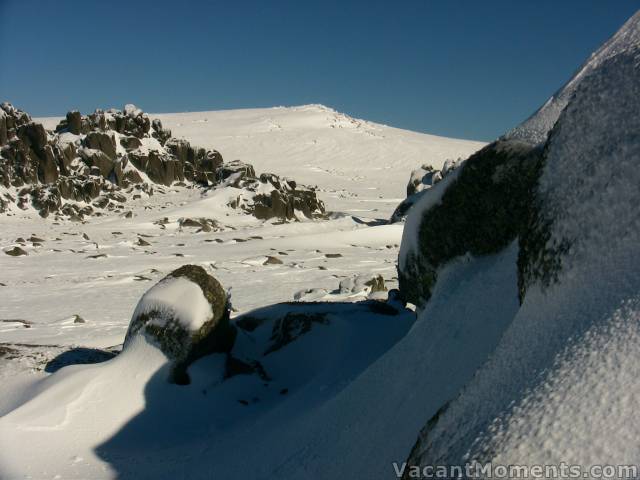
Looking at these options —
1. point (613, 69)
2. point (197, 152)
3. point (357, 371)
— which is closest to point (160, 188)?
point (197, 152)

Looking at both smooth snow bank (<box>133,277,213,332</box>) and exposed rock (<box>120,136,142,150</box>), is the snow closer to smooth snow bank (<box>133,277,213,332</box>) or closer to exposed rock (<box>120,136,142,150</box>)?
smooth snow bank (<box>133,277,213,332</box>)

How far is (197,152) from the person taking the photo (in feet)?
131

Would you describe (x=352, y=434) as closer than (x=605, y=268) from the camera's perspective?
No

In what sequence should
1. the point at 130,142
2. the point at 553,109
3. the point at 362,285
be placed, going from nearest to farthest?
the point at 553,109 < the point at 362,285 < the point at 130,142

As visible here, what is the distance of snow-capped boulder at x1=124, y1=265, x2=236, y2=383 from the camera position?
6.16 metres

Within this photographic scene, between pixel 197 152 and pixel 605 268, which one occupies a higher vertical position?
pixel 197 152

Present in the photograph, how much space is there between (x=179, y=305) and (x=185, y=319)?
0.79 feet

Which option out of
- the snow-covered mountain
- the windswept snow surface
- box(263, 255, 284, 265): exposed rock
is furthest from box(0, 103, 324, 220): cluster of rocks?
the snow-covered mountain

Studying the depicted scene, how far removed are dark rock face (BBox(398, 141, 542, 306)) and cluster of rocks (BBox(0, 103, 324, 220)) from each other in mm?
23819

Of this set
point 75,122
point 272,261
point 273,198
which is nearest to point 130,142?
point 75,122

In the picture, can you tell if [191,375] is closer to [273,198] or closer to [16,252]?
[16,252]

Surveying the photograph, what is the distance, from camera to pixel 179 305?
21.2 feet

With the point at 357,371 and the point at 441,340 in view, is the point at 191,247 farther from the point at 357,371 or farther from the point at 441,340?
the point at 441,340

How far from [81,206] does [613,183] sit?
30206mm
